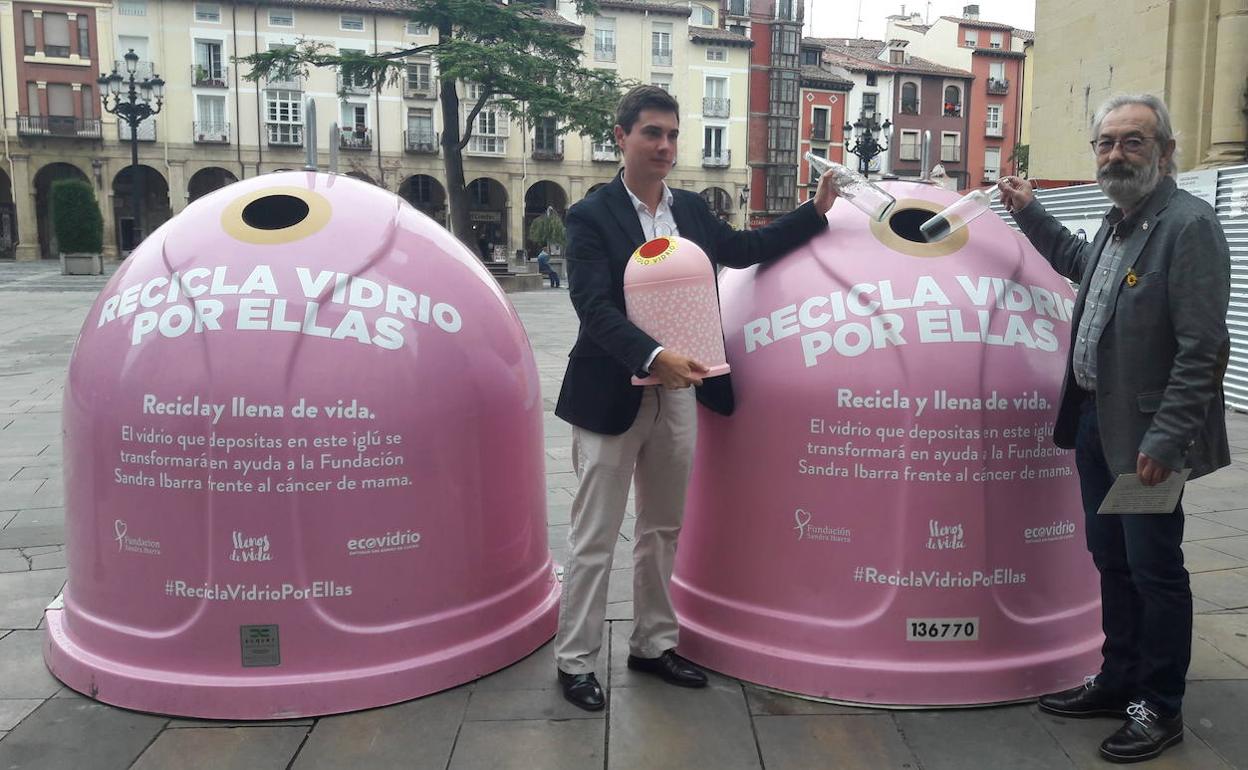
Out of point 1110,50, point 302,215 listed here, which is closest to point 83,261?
point 1110,50

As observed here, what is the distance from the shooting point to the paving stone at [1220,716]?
2.75 metres

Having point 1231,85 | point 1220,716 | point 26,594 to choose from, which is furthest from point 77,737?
point 1231,85

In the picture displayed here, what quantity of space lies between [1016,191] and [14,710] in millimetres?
3550

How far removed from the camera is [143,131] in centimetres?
4409

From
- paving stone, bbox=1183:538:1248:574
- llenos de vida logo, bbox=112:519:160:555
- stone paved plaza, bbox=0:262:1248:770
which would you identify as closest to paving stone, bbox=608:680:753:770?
stone paved plaza, bbox=0:262:1248:770

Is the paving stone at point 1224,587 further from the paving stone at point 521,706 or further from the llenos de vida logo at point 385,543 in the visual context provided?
the llenos de vida logo at point 385,543

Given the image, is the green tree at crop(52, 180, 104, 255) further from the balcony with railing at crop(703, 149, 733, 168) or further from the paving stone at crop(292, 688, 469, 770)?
the paving stone at crop(292, 688, 469, 770)

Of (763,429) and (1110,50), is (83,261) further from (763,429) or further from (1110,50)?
(763,429)

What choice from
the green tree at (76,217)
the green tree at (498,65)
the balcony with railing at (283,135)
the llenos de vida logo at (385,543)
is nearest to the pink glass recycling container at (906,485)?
the llenos de vida logo at (385,543)

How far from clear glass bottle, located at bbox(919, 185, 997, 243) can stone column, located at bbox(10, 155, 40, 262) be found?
48.4 metres

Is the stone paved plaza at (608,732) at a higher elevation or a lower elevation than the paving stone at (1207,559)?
lower

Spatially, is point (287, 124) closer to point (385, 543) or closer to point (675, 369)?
point (385, 543)

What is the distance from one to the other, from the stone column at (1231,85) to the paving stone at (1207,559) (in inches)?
322

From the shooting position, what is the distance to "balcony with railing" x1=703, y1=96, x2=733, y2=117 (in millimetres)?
51844
